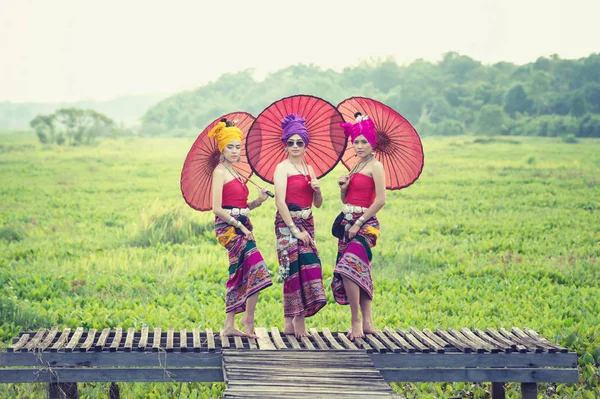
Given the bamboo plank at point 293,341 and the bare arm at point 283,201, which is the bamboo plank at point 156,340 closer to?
the bamboo plank at point 293,341

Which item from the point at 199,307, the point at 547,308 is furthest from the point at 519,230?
the point at 199,307

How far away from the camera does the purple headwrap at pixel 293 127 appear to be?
275 inches

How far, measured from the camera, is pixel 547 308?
9.88 metres

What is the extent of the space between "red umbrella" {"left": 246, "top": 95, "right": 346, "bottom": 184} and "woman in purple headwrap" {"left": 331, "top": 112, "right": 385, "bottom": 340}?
0.22m

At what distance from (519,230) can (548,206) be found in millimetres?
3163

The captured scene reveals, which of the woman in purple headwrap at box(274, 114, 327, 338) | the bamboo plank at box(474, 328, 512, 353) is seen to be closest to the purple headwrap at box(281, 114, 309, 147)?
the woman in purple headwrap at box(274, 114, 327, 338)

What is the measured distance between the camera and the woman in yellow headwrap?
702 cm

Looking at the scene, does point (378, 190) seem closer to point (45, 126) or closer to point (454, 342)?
point (454, 342)

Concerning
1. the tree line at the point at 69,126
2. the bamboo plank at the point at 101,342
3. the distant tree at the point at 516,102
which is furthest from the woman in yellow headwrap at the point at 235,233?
Result: the distant tree at the point at 516,102

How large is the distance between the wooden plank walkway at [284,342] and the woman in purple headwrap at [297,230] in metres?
0.33

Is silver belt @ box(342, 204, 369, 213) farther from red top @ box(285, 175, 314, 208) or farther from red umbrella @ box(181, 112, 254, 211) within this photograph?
red umbrella @ box(181, 112, 254, 211)

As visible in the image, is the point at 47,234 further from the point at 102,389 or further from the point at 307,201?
the point at 307,201

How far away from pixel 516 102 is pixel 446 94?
8332 millimetres

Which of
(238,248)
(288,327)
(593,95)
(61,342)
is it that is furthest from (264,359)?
(593,95)
